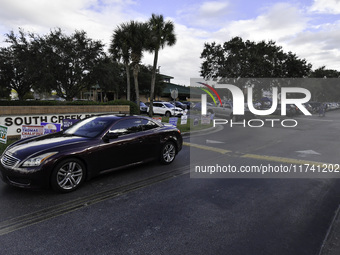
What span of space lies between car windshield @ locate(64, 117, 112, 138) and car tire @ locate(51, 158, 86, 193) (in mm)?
774

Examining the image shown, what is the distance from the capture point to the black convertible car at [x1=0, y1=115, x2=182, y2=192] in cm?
418

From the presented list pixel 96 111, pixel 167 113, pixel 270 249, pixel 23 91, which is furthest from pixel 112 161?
pixel 23 91

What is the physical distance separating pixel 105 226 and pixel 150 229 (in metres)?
0.65

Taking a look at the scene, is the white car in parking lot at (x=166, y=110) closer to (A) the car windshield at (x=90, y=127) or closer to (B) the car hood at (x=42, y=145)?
→ (A) the car windshield at (x=90, y=127)

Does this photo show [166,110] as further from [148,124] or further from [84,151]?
[84,151]

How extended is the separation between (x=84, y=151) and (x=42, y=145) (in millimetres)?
781

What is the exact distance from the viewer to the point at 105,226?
3359 mm

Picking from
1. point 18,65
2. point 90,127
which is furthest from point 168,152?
point 18,65

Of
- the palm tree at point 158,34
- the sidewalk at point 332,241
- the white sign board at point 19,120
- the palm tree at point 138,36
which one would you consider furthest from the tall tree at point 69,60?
the sidewalk at point 332,241

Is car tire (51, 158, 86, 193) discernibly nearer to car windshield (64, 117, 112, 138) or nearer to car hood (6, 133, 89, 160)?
car hood (6, 133, 89, 160)

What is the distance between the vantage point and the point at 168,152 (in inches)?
260

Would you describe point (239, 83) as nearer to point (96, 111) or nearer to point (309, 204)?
point (96, 111)

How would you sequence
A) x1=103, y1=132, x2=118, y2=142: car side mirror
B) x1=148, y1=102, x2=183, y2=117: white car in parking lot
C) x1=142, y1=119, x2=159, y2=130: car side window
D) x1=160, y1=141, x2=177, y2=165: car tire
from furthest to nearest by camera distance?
1. x1=148, y1=102, x2=183, y2=117: white car in parking lot
2. x1=160, y1=141, x2=177, y2=165: car tire
3. x1=142, y1=119, x2=159, y2=130: car side window
4. x1=103, y1=132, x2=118, y2=142: car side mirror

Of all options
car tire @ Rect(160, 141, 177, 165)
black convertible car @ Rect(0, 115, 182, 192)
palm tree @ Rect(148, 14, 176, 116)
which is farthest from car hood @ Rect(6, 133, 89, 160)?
palm tree @ Rect(148, 14, 176, 116)
